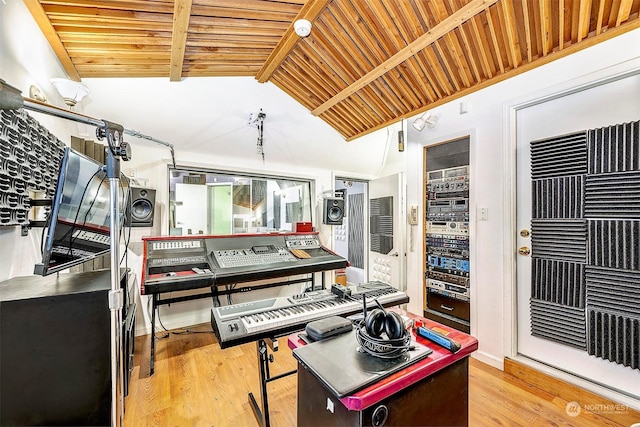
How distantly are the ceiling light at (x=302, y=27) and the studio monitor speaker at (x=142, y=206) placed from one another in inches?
80.7

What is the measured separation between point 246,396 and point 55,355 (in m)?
1.33

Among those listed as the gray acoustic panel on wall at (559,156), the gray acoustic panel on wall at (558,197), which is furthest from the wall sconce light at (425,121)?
the gray acoustic panel on wall at (558,197)

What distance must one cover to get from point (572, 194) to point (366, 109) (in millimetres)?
2188

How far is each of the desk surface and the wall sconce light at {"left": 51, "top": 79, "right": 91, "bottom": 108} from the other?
7.18ft

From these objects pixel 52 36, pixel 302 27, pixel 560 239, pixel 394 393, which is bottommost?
pixel 394 393

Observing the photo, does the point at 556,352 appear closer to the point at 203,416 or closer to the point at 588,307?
the point at 588,307

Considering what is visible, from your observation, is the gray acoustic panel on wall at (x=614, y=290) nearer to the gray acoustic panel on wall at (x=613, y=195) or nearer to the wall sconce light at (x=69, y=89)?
the gray acoustic panel on wall at (x=613, y=195)

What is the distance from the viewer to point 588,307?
1.92 metres

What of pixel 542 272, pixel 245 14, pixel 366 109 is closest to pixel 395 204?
pixel 366 109

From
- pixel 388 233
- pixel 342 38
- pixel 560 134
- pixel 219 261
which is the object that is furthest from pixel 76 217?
pixel 388 233

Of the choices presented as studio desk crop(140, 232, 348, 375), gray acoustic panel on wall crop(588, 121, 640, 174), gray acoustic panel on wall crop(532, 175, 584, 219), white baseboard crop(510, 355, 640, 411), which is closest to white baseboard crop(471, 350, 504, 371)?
white baseboard crop(510, 355, 640, 411)

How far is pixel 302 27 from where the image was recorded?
218 centimetres

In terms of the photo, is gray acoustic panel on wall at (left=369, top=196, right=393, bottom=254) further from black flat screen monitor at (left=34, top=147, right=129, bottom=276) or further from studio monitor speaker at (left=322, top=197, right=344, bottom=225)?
black flat screen monitor at (left=34, top=147, right=129, bottom=276)

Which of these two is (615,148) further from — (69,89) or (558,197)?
(69,89)
